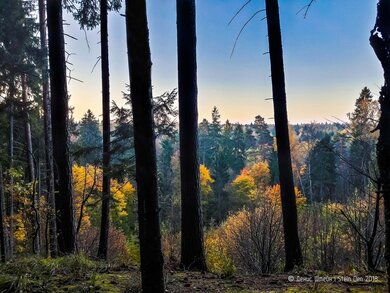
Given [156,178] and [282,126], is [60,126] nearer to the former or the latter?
[156,178]

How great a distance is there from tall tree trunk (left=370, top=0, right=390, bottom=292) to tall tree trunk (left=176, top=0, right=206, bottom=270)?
4.09m

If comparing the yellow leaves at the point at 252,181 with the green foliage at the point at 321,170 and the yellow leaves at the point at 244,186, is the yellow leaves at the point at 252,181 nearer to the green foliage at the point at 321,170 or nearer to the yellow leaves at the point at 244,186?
the yellow leaves at the point at 244,186

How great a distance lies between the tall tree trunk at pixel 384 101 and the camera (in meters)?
1.92

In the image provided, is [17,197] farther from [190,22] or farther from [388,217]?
[388,217]

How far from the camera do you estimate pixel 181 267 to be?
5.82 meters

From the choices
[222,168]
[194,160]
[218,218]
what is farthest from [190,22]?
[222,168]

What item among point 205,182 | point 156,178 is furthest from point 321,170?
point 156,178

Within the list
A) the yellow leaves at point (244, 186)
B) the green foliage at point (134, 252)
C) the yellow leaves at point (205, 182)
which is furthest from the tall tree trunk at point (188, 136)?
the yellow leaves at point (244, 186)

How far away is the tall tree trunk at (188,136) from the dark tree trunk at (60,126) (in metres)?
2.15

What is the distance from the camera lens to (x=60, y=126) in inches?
248

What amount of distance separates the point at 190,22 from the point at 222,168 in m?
42.8

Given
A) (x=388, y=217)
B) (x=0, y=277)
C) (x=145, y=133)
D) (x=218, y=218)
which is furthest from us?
(x=218, y=218)

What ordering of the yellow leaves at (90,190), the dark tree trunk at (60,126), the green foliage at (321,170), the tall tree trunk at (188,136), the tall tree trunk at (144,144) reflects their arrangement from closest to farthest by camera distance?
the tall tree trunk at (144,144) < the tall tree trunk at (188,136) < the dark tree trunk at (60,126) < the yellow leaves at (90,190) < the green foliage at (321,170)

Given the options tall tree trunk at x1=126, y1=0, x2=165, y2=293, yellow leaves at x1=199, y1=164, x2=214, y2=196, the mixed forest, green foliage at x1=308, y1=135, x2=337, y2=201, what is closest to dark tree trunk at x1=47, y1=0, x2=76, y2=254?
the mixed forest
